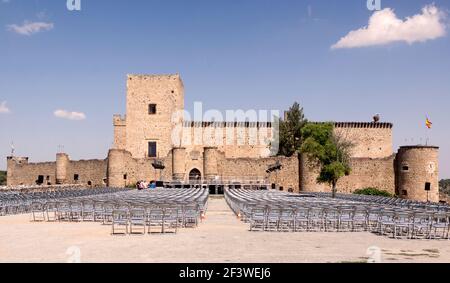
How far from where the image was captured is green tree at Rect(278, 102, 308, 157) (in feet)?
194

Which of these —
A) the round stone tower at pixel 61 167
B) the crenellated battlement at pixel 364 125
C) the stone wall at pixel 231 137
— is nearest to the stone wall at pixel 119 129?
the round stone tower at pixel 61 167

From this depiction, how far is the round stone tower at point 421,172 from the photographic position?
43.0m

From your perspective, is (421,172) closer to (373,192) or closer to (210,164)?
(373,192)

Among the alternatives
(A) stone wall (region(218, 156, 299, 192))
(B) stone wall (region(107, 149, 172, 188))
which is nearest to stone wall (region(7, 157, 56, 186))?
(B) stone wall (region(107, 149, 172, 188))

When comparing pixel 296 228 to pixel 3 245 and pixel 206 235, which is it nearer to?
pixel 206 235

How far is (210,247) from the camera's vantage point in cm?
Answer: 1005

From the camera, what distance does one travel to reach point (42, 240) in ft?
36.3

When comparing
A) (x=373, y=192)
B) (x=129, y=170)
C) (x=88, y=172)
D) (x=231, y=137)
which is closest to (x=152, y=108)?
(x=129, y=170)

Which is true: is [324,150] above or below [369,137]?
below

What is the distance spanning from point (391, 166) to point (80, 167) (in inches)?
1241

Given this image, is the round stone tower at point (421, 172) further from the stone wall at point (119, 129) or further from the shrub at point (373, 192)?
the stone wall at point (119, 129)

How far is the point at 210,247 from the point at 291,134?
50499 mm

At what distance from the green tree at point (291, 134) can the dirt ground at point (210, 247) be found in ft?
151
